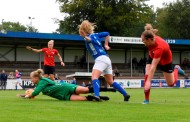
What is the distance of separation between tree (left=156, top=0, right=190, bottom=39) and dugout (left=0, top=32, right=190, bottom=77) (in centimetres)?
2595

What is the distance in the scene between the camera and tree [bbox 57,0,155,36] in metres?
70.1

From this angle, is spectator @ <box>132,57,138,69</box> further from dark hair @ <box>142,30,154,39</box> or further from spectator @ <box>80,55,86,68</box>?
dark hair @ <box>142,30,154,39</box>

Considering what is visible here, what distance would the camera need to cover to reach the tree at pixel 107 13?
2761 inches

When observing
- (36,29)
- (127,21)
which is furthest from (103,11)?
(36,29)

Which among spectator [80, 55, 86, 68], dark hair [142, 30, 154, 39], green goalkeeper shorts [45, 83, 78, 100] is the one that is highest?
spectator [80, 55, 86, 68]

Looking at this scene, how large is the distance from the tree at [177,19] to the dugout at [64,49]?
25954mm

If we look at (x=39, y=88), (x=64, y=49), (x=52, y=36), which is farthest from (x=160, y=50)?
(x=64, y=49)

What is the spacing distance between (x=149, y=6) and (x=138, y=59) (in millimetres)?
19810

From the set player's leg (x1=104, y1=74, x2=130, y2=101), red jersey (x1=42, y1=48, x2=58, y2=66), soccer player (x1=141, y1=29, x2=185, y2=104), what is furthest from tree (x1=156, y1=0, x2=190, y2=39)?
soccer player (x1=141, y1=29, x2=185, y2=104)

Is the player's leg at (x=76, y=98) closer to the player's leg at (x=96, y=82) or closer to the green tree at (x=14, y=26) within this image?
the player's leg at (x=96, y=82)

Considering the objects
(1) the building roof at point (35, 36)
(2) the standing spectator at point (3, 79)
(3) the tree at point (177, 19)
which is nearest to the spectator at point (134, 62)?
(1) the building roof at point (35, 36)

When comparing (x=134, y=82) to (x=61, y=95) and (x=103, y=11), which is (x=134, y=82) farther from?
(x=61, y=95)

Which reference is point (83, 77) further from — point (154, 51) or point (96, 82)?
point (154, 51)

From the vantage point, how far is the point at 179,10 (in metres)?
83.6
